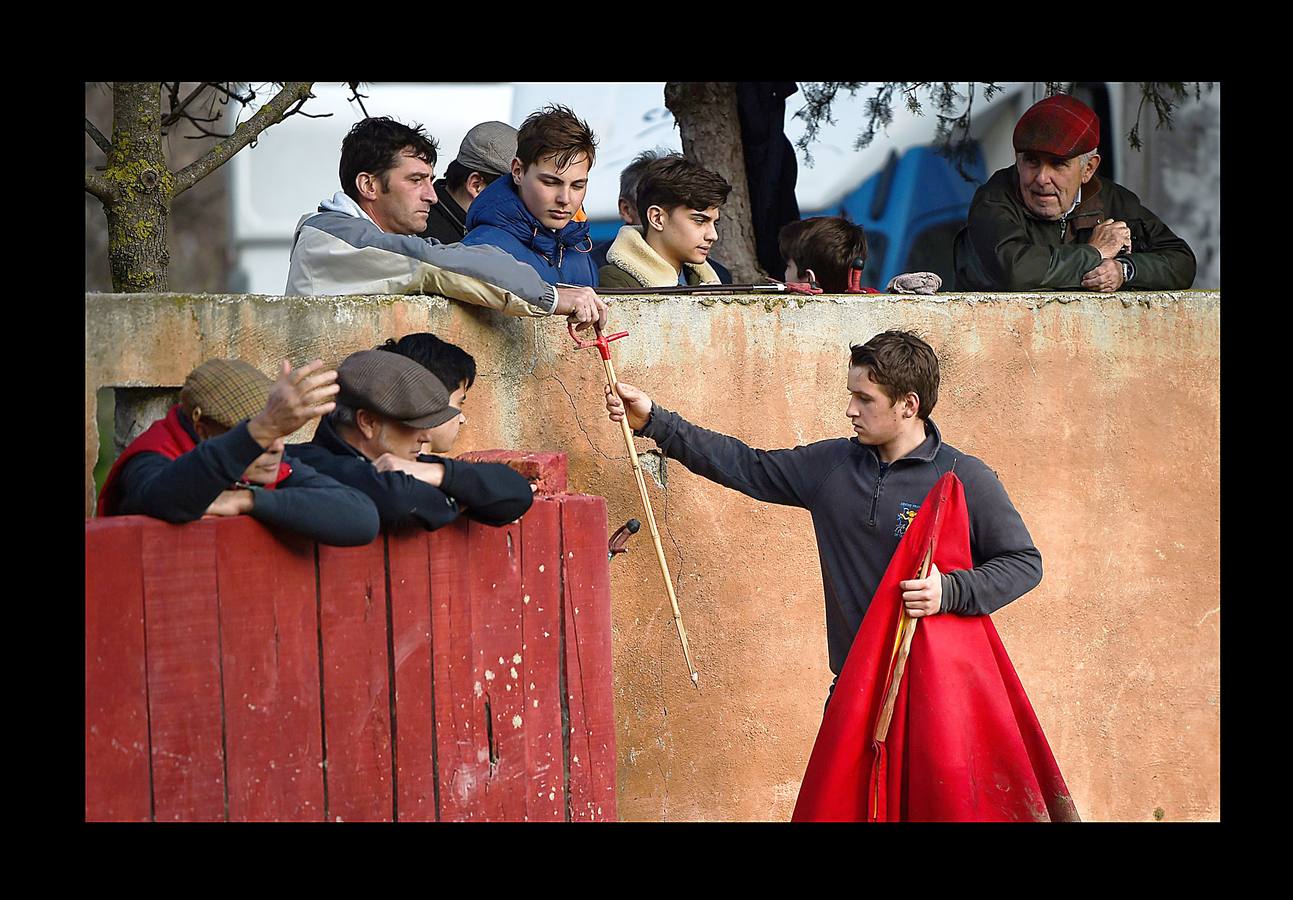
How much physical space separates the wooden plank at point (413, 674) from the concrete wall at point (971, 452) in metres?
1.06

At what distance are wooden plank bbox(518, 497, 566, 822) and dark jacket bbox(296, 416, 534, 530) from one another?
145 millimetres

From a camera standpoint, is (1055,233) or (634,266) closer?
(634,266)

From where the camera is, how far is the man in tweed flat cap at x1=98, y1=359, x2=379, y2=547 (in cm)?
338

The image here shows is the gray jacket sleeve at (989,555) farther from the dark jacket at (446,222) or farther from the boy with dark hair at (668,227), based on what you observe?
the dark jacket at (446,222)

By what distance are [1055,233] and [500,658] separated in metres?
2.98

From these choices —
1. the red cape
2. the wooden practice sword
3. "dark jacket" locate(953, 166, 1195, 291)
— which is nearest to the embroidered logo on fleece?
the red cape

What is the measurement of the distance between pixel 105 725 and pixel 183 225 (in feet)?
55.1

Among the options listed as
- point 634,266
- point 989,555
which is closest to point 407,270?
point 634,266

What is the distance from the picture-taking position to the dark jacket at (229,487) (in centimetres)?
340

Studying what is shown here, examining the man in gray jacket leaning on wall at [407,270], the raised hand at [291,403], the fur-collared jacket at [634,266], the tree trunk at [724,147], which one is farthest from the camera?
the tree trunk at [724,147]

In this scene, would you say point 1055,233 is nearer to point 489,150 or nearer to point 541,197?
point 541,197

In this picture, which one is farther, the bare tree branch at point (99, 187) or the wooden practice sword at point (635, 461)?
the bare tree branch at point (99, 187)

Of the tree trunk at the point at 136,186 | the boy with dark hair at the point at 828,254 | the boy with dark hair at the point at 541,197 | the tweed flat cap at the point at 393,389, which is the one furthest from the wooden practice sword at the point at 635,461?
the tree trunk at the point at 136,186

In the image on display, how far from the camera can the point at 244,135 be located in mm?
5727
